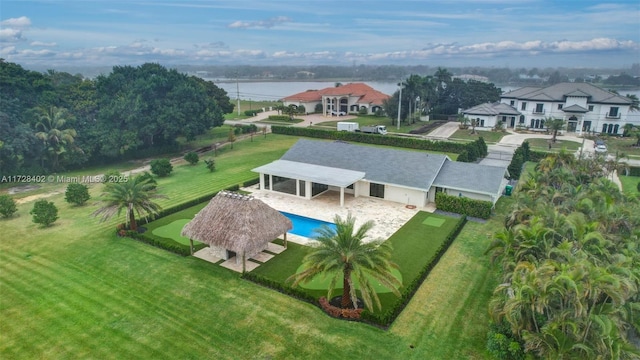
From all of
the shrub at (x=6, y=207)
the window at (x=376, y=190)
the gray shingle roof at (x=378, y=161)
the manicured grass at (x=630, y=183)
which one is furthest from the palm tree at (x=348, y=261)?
the manicured grass at (x=630, y=183)

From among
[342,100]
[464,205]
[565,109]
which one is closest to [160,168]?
[464,205]

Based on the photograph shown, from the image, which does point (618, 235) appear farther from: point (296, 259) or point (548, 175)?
point (296, 259)

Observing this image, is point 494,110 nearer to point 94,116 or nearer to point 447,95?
point 447,95

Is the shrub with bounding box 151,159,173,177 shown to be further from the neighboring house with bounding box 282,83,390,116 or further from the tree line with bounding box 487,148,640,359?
the neighboring house with bounding box 282,83,390,116

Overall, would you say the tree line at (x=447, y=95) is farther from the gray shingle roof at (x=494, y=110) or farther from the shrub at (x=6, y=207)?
the shrub at (x=6, y=207)

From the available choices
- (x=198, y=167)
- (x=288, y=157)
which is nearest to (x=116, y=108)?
(x=198, y=167)

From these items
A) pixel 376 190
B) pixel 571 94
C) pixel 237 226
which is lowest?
pixel 376 190
